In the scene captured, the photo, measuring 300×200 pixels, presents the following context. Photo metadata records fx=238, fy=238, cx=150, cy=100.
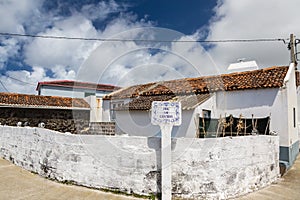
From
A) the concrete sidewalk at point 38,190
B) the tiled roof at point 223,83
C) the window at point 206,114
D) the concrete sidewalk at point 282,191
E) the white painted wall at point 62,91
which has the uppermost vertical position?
the white painted wall at point 62,91

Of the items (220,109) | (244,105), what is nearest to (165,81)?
(220,109)

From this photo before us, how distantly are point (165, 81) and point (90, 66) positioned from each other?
21.0 ft

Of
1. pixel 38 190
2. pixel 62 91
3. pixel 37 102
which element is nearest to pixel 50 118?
pixel 37 102

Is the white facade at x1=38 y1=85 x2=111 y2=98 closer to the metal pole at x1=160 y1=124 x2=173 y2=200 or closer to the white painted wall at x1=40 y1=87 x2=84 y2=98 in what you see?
the white painted wall at x1=40 y1=87 x2=84 y2=98

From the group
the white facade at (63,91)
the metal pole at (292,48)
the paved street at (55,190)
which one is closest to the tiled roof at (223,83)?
the metal pole at (292,48)

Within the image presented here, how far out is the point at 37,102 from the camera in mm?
16156

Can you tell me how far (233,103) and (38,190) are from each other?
26.2 ft

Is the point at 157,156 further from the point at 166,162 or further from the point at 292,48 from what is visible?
the point at 292,48

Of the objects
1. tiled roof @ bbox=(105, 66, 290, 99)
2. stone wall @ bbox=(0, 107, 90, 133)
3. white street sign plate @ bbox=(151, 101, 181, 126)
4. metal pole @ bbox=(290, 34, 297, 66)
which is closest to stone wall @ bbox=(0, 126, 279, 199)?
white street sign plate @ bbox=(151, 101, 181, 126)

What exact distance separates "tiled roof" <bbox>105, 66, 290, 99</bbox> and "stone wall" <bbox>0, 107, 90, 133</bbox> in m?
4.95

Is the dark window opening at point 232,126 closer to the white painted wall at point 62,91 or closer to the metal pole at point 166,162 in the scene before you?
the metal pole at point 166,162

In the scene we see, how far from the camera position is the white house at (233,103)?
9.05 metres

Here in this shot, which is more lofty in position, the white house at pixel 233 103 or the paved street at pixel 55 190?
the white house at pixel 233 103

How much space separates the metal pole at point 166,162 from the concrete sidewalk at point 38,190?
959 millimetres
